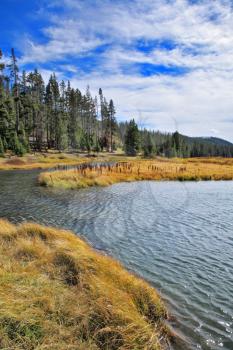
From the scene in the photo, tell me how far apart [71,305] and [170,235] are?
831 cm

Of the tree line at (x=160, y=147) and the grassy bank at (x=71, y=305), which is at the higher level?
the tree line at (x=160, y=147)

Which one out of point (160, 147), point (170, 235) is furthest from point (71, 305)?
point (160, 147)

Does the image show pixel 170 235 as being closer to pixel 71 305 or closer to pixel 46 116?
pixel 71 305

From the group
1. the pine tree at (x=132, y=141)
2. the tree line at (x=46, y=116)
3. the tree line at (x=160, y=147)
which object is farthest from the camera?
the tree line at (x=160, y=147)

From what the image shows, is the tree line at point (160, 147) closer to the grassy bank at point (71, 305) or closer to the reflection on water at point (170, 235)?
the reflection on water at point (170, 235)

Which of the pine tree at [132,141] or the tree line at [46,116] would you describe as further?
the pine tree at [132,141]

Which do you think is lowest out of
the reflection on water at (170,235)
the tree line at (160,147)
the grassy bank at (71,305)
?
the reflection on water at (170,235)

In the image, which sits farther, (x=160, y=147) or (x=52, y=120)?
(x=160, y=147)

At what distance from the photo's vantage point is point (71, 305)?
234 inches

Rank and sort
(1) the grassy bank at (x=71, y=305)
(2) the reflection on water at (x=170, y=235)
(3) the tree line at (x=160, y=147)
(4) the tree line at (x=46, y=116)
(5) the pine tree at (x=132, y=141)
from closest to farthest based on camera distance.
Result: (1) the grassy bank at (x=71, y=305) < (2) the reflection on water at (x=170, y=235) < (4) the tree line at (x=46, y=116) < (5) the pine tree at (x=132, y=141) < (3) the tree line at (x=160, y=147)

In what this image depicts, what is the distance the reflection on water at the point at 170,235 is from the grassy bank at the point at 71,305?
1155 mm

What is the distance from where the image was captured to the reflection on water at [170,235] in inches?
291

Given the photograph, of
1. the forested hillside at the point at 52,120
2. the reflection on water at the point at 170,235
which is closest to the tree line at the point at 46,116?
the forested hillside at the point at 52,120

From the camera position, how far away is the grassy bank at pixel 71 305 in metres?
5.03
